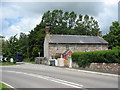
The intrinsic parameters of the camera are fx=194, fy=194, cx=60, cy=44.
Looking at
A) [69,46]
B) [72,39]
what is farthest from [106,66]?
[72,39]

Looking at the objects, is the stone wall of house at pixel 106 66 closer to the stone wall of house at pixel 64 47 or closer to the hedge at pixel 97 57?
the hedge at pixel 97 57

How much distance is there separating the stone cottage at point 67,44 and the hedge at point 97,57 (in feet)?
69.5

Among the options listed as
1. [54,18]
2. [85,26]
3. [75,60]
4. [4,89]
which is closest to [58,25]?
[54,18]

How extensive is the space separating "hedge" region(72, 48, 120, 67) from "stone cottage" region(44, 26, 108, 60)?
834 inches

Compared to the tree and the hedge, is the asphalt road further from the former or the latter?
the tree

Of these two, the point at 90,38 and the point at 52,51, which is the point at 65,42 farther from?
the point at 90,38

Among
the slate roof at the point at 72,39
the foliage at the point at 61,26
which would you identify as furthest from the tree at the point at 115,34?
the foliage at the point at 61,26

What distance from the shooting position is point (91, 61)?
93.4 ft

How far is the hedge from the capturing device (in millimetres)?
23280

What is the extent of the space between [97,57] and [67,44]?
100 feet

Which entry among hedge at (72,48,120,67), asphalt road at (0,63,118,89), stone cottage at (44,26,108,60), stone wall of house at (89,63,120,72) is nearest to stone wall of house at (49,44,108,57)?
stone cottage at (44,26,108,60)

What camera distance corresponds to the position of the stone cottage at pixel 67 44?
55375 millimetres

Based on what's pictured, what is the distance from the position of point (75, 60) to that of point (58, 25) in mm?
59848

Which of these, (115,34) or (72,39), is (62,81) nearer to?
(72,39)
